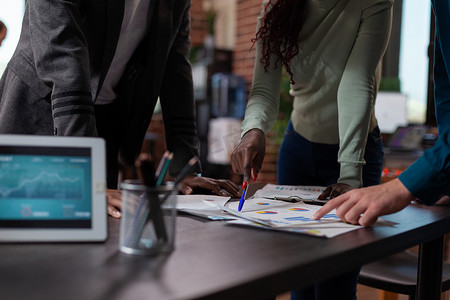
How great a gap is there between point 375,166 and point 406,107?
2.61m

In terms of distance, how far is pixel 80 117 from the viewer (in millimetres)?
934

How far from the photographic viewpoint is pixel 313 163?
4.60 ft

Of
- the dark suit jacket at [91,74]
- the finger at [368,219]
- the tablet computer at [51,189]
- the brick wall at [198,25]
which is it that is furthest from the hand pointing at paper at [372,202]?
the brick wall at [198,25]

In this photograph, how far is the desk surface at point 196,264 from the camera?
1.59 feet

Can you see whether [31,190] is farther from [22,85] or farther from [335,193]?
[335,193]

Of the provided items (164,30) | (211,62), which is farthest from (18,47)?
(211,62)

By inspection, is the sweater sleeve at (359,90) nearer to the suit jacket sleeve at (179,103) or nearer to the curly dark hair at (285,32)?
the curly dark hair at (285,32)

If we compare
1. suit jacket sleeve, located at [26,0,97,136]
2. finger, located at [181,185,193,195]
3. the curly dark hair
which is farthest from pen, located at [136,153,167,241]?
the curly dark hair

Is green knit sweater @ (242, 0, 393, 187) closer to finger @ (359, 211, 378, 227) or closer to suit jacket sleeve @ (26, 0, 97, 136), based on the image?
finger @ (359, 211, 378, 227)

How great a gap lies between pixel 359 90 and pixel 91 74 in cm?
70

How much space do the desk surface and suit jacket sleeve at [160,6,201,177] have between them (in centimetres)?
50

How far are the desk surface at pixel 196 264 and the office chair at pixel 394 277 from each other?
0.53m

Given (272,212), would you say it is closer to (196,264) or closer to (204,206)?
(204,206)

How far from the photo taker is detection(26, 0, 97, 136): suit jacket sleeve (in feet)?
3.09
